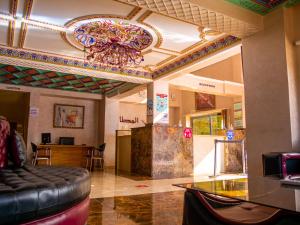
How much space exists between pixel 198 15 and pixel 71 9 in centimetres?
230

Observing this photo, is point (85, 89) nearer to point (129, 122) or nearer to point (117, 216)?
point (129, 122)

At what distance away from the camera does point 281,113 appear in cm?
381

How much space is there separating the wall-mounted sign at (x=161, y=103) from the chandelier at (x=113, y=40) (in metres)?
2.04

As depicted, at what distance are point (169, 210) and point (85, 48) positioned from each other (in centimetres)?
435

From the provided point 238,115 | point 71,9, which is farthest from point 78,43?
point 238,115

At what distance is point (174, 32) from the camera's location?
5348 mm

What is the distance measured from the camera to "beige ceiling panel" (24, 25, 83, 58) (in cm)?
542

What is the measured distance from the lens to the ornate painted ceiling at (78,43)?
4.45 meters

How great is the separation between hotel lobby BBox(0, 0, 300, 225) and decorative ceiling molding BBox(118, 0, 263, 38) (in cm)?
2

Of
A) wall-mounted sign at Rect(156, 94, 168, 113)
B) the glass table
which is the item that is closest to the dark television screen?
wall-mounted sign at Rect(156, 94, 168, 113)

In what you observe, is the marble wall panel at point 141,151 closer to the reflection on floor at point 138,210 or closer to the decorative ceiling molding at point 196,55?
the decorative ceiling molding at point 196,55

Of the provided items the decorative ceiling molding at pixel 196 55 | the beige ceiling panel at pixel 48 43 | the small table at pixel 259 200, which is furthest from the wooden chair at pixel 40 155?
the small table at pixel 259 200

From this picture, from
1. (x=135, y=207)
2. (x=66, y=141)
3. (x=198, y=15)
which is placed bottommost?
(x=135, y=207)

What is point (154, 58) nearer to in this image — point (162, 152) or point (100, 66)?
point (100, 66)
